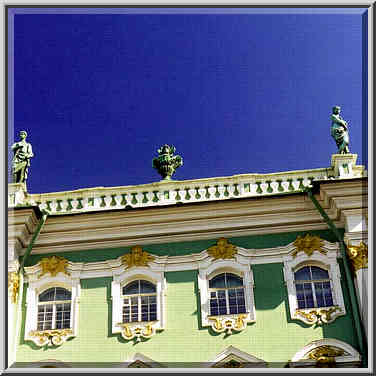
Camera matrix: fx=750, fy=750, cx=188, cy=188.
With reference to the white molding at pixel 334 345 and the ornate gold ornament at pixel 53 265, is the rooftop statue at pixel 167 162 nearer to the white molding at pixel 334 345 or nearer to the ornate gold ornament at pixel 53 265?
the ornate gold ornament at pixel 53 265

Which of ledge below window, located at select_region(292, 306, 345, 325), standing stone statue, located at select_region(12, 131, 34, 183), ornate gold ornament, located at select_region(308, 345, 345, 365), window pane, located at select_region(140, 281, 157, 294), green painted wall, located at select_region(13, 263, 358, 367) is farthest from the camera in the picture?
standing stone statue, located at select_region(12, 131, 34, 183)

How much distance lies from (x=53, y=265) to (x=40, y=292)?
2.19 feet

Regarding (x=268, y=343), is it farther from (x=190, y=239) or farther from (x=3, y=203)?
(x=3, y=203)

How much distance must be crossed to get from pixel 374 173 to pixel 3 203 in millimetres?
7058

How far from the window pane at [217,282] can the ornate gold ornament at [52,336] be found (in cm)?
325

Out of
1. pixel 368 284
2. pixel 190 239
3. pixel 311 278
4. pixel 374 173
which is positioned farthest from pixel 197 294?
pixel 374 173

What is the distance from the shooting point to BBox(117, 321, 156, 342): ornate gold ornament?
52.5 ft

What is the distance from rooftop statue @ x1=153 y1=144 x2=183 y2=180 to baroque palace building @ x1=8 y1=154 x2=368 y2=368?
527 mm

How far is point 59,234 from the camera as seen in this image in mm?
17344

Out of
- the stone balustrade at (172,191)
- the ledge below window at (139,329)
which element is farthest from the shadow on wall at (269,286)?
the ledge below window at (139,329)

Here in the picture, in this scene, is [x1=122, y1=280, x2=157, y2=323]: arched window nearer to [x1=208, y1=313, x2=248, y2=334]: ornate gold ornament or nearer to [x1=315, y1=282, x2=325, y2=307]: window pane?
[x1=208, y1=313, x2=248, y2=334]: ornate gold ornament

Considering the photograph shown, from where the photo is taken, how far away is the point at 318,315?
15.9 m

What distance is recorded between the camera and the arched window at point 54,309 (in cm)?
1648

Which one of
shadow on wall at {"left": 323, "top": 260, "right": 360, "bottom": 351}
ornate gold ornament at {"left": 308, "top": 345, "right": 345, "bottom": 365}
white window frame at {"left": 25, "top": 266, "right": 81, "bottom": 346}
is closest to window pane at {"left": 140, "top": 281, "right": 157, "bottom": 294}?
white window frame at {"left": 25, "top": 266, "right": 81, "bottom": 346}
